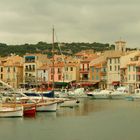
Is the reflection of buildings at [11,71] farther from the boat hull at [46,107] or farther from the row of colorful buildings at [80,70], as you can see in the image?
the boat hull at [46,107]

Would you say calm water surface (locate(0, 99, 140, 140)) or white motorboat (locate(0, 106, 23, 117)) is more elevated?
white motorboat (locate(0, 106, 23, 117))

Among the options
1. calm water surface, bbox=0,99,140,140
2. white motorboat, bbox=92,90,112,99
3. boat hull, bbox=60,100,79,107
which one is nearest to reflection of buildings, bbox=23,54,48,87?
white motorboat, bbox=92,90,112,99

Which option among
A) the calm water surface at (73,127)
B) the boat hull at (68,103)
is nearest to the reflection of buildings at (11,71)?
the boat hull at (68,103)

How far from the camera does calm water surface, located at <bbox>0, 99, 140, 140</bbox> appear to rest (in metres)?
40.5

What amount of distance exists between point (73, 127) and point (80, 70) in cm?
7459

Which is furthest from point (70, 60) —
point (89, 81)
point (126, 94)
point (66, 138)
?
point (66, 138)

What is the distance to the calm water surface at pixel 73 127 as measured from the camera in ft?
133

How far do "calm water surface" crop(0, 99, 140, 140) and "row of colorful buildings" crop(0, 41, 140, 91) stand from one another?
52061 mm

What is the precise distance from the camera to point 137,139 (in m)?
39.5

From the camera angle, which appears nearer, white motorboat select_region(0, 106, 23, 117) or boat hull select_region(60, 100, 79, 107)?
white motorboat select_region(0, 106, 23, 117)

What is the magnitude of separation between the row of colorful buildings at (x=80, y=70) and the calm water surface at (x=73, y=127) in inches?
2050

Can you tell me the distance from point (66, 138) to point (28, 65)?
84.7m

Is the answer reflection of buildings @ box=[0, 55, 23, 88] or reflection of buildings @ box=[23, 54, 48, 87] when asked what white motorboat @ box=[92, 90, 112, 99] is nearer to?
reflection of buildings @ box=[23, 54, 48, 87]

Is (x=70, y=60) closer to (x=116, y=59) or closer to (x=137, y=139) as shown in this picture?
(x=116, y=59)
